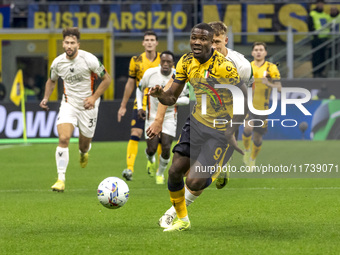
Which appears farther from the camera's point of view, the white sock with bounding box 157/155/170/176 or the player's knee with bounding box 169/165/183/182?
the white sock with bounding box 157/155/170/176

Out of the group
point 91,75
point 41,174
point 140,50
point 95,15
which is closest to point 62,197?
point 91,75

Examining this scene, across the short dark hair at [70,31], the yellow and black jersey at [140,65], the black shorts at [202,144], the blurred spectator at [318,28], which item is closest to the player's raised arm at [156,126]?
the black shorts at [202,144]

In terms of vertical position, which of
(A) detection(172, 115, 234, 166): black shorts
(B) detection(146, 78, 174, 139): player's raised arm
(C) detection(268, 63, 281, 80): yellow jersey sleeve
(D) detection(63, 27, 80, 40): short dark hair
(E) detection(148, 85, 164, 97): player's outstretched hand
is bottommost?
(A) detection(172, 115, 234, 166): black shorts

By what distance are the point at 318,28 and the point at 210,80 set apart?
19094 millimetres

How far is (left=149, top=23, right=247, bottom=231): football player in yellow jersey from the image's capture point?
8.46 meters

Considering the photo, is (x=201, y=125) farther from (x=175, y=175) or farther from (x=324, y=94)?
(x=324, y=94)

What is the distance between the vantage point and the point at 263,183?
46.2ft

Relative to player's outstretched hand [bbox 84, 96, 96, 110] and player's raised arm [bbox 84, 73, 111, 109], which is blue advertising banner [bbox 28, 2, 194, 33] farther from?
player's outstretched hand [bbox 84, 96, 96, 110]

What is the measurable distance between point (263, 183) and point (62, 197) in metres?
3.69

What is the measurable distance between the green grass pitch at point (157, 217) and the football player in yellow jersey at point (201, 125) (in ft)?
1.65

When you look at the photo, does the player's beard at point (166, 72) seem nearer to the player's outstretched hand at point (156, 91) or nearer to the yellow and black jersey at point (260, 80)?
the yellow and black jersey at point (260, 80)

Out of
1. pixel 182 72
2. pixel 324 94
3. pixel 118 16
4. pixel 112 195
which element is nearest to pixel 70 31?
pixel 112 195

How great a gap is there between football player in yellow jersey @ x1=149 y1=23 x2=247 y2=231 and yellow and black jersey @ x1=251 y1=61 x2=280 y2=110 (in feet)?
24.1

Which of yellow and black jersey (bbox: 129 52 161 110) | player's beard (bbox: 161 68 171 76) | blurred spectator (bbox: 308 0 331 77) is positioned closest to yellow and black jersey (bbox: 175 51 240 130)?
player's beard (bbox: 161 68 171 76)
